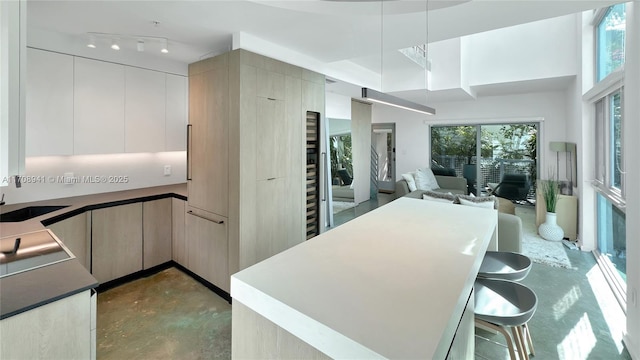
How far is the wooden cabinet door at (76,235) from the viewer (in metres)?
2.38

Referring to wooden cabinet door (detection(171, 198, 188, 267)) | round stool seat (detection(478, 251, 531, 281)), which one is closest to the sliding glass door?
round stool seat (detection(478, 251, 531, 281))

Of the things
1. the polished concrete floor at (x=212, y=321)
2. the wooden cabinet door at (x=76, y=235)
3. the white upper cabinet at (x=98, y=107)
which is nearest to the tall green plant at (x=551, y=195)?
the polished concrete floor at (x=212, y=321)

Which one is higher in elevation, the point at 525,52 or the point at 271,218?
the point at 525,52

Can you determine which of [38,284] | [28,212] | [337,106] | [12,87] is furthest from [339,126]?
[12,87]

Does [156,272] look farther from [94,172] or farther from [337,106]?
[337,106]

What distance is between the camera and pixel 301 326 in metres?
0.90

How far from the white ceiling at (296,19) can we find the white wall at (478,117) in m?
4.56

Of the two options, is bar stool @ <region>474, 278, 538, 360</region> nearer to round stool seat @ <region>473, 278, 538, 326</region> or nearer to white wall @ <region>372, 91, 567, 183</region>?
round stool seat @ <region>473, 278, 538, 326</region>

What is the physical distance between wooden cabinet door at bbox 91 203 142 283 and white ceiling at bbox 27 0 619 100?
1691 mm

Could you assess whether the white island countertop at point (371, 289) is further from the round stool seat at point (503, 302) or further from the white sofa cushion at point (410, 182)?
the white sofa cushion at point (410, 182)

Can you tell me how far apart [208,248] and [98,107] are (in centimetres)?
179

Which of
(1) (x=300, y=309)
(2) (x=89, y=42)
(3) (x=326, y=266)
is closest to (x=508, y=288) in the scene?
(3) (x=326, y=266)

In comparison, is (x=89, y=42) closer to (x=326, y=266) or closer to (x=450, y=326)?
(x=326, y=266)

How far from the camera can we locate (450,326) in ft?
2.94
